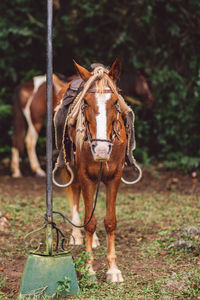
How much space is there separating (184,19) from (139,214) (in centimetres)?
531

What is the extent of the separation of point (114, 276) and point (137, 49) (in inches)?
285

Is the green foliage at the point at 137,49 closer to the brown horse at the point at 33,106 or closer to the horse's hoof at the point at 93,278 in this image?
the brown horse at the point at 33,106

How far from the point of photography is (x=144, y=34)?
33.6 feet

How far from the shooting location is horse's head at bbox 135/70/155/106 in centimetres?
941

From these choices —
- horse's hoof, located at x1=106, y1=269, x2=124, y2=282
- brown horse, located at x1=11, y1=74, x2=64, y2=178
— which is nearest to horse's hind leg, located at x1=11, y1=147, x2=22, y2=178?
brown horse, located at x1=11, y1=74, x2=64, y2=178

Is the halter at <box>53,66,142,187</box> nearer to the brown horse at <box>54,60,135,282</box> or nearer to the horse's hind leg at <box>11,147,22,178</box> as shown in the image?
the brown horse at <box>54,60,135,282</box>

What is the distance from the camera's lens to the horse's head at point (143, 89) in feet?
30.9

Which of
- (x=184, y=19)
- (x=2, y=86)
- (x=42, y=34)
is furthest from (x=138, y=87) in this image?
(x=2, y=86)

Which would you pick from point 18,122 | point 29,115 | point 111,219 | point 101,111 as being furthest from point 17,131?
point 101,111

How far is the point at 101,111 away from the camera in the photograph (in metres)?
3.57

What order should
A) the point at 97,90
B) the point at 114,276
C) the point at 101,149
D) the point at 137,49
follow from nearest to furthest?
the point at 101,149 < the point at 97,90 < the point at 114,276 < the point at 137,49

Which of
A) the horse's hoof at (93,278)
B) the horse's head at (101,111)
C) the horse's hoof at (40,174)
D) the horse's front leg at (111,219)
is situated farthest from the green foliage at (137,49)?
the horse's hoof at (93,278)

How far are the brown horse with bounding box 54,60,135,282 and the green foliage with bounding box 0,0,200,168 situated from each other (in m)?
5.59

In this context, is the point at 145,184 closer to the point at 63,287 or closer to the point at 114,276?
the point at 114,276
